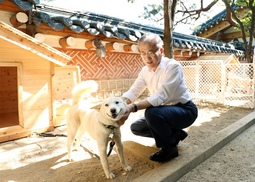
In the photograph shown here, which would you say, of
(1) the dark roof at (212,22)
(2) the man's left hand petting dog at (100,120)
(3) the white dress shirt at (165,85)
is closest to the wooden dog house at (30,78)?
(2) the man's left hand petting dog at (100,120)

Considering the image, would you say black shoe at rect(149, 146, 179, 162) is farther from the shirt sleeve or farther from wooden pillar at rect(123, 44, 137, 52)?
A: wooden pillar at rect(123, 44, 137, 52)

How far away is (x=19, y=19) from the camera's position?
4051mm

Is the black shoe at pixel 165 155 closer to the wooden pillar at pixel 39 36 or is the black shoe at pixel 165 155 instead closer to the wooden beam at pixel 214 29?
the wooden pillar at pixel 39 36

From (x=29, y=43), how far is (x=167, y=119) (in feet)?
9.09

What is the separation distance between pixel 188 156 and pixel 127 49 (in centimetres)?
494

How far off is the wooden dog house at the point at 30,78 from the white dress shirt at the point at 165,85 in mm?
2052

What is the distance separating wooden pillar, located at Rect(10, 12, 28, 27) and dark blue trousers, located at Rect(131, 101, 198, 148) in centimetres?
353

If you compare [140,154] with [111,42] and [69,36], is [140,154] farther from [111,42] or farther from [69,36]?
[111,42]

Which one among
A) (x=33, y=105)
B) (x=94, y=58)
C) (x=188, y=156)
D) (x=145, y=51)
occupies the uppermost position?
(x=94, y=58)

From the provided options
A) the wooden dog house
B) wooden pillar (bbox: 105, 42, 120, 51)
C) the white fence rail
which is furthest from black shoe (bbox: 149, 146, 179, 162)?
the white fence rail

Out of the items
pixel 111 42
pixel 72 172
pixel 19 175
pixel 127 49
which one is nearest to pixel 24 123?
pixel 19 175

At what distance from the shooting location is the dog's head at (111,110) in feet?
6.05

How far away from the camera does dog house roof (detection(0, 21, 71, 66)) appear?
10.1ft

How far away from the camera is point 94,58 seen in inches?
242
